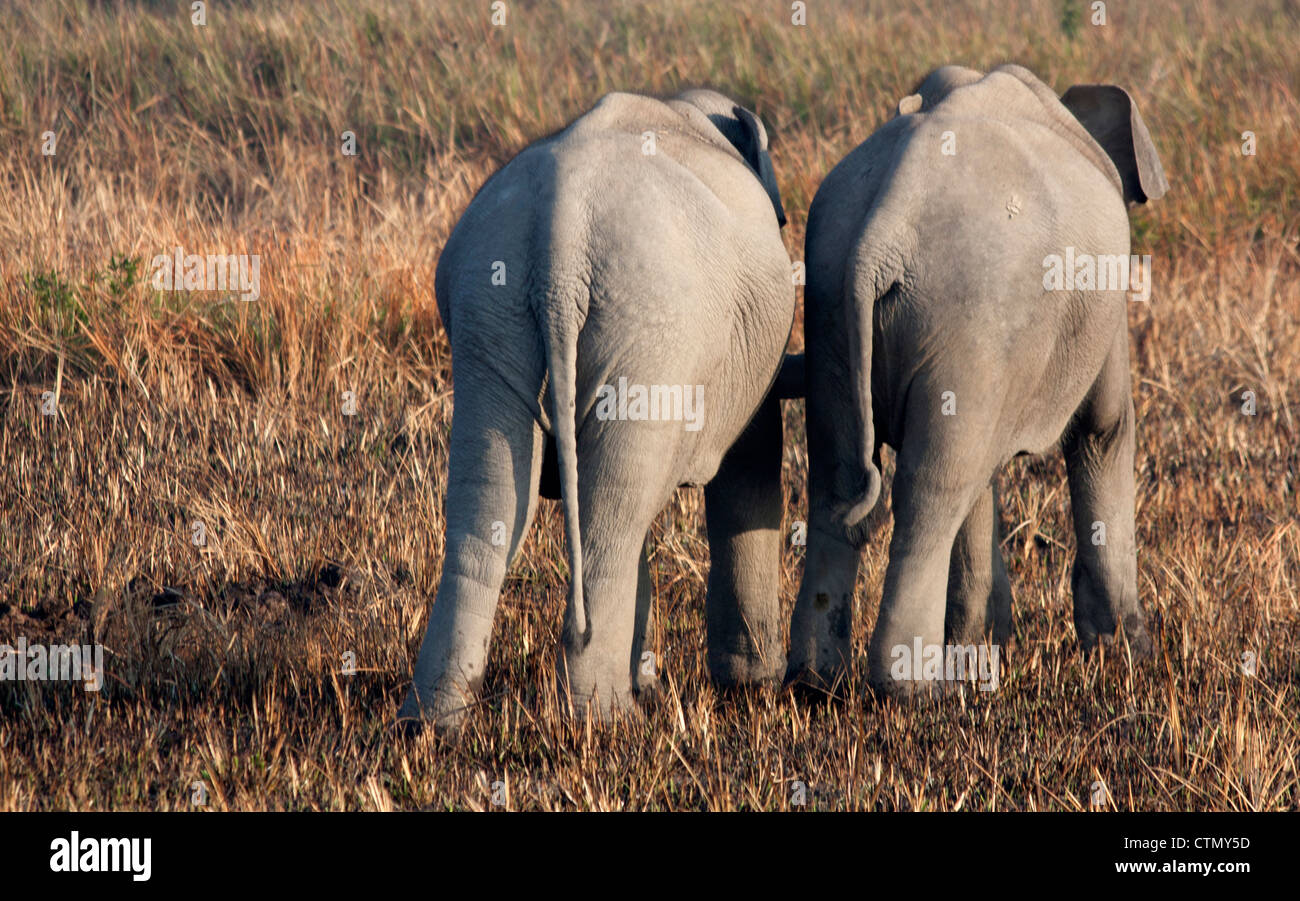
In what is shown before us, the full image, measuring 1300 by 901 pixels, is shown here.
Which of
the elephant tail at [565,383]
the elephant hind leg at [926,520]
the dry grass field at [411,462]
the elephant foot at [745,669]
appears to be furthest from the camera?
the elephant foot at [745,669]

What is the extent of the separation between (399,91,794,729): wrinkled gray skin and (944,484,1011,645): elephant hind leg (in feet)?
3.63

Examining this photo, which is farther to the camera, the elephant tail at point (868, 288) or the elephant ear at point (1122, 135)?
the elephant ear at point (1122, 135)

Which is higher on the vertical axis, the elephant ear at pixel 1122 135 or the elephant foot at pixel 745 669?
the elephant ear at pixel 1122 135

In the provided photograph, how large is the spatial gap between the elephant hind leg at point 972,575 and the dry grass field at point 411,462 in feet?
0.70

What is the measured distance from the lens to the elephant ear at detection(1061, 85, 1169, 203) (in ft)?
16.3

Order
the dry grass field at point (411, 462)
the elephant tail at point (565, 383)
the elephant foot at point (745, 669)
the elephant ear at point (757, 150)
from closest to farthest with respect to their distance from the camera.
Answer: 1. the elephant tail at point (565, 383)
2. the dry grass field at point (411, 462)
3. the elephant ear at point (757, 150)
4. the elephant foot at point (745, 669)

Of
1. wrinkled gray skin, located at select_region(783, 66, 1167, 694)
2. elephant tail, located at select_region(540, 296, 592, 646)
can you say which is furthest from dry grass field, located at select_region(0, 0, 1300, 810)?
elephant tail, located at select_region(540, 296, 592, 646)

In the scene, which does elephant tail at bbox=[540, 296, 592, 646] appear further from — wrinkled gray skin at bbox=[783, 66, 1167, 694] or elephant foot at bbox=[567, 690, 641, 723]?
wrinkled gray skin at bbox=[783, 66, 1167, 694]

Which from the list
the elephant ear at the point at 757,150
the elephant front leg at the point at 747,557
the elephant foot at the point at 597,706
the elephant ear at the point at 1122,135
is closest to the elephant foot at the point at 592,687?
the elephant foot at the point at 597,706

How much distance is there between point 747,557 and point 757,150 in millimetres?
1185

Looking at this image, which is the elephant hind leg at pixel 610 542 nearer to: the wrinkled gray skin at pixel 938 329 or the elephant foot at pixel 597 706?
the elephant foot at pixel 597 706

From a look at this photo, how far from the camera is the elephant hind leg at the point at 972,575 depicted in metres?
5.02

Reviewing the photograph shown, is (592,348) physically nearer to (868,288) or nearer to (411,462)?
(868,288)

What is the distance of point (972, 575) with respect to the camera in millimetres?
5051
